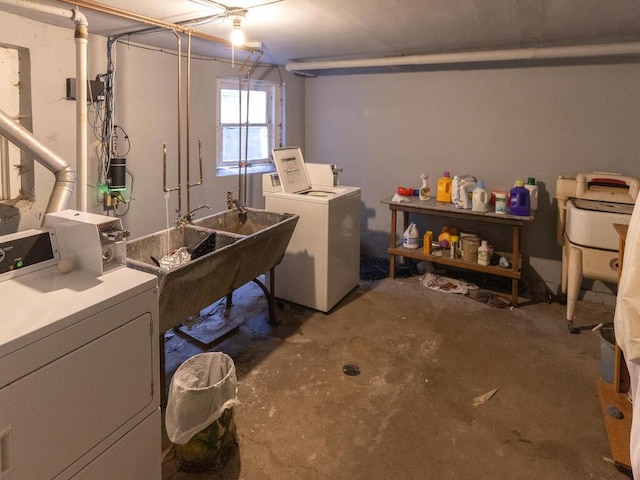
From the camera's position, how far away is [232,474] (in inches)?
73.3

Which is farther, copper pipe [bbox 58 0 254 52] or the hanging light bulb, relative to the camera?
the hanging light bulb

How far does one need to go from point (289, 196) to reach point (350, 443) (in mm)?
1898

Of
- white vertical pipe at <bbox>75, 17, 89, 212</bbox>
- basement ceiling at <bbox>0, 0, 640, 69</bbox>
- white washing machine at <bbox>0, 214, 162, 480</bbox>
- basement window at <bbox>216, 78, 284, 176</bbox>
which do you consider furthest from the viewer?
basement window at <bbox>216, 78, 284, 176</bbox>

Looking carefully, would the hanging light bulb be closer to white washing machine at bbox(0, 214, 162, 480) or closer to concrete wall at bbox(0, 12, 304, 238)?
concrete wall at bbox(0, 12, 304, 238)

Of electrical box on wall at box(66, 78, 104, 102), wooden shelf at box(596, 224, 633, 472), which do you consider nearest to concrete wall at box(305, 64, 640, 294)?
wooden shelf at box(596, 224, 633, 472)

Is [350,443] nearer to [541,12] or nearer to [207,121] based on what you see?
[541,12]

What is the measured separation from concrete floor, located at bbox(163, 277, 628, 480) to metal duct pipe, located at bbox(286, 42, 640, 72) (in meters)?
1.97

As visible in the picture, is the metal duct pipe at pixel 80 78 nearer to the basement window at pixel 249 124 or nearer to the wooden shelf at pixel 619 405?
the basement window at pixel 249 124

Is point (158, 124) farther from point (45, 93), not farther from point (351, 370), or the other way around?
point (351, 370)

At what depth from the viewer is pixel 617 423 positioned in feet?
6.81

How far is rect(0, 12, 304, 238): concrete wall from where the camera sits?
9.25 feet

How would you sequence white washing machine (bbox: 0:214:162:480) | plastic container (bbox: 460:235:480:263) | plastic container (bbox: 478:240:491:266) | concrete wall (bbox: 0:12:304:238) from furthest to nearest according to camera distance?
plastic container (bbox: 460:235:480:263) < plastic container (bbox: 478:240:491:266) < concrete wall (bbox: 0:12:304:238) < white washing machine (bbox: 0:214:162:480)

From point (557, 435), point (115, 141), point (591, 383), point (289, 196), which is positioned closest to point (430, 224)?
point (289, 196)

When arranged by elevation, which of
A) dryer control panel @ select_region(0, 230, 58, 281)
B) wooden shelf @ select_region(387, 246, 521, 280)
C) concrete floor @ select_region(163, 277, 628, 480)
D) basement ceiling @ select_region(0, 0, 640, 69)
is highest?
basement ceiling @ select_region(0, 0, 640, 69)
